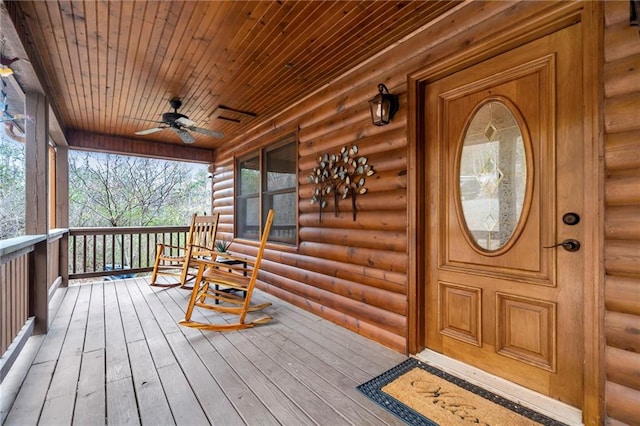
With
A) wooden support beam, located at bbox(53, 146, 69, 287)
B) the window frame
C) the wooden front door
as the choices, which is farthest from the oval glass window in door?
wooden support beam, located at bbox(53, 146, 69, 287)

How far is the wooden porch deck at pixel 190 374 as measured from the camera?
4.94 feet

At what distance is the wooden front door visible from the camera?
1528 millimetres

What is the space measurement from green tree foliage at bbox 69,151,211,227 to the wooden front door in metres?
6.35

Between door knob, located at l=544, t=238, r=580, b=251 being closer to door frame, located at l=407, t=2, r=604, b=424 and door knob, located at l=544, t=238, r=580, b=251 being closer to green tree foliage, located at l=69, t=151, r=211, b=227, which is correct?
door frame, located at l=407, t=2, r=604, b=424

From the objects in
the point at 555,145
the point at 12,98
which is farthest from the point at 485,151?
the point at 12,98

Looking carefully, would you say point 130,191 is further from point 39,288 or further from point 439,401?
point 439,401

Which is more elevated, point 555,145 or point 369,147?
point 369,147

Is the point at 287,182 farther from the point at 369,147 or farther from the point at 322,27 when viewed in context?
the point at 322,27

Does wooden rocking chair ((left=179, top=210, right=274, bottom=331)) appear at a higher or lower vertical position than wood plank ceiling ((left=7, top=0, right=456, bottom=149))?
lower

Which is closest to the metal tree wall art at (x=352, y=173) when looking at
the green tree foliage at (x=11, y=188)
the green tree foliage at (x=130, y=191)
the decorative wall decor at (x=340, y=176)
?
the decorative wall decor at (x=340, y=176)

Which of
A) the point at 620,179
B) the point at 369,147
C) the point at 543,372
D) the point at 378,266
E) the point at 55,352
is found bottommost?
the point at 55,352

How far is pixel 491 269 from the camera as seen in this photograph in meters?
1.82

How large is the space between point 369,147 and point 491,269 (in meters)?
1.34

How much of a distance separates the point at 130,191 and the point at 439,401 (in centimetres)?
874
